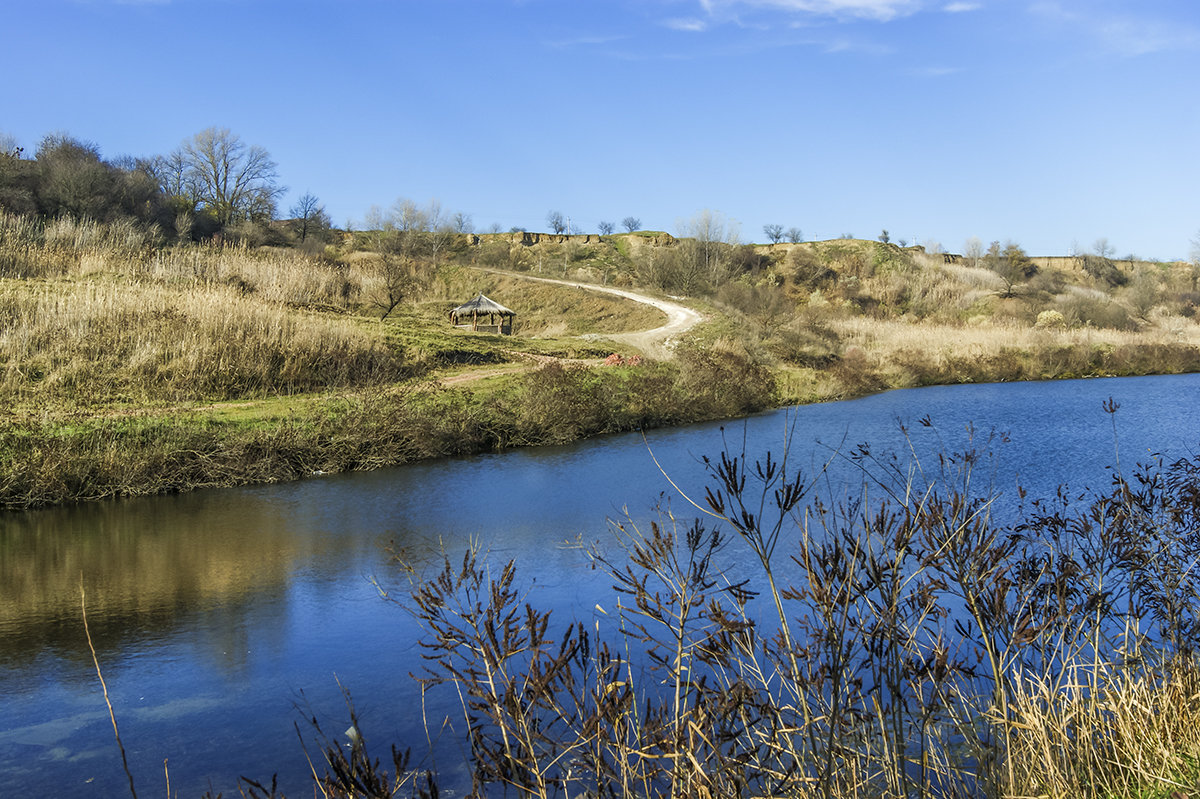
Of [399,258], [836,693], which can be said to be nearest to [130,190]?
[399,258]

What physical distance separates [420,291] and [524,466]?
1423 inches

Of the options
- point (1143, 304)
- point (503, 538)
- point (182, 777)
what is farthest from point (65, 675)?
point (1143, 304)

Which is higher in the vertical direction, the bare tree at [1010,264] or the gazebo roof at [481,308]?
the bare tree at [1010,264]

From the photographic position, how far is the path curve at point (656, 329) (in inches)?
1241

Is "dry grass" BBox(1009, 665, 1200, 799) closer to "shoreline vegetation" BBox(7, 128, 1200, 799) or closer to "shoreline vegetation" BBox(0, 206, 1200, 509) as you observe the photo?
"shoreline vegetation" BBox(7, 128, 1200, 799)

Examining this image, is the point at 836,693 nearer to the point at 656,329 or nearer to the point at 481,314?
the point at 656,329

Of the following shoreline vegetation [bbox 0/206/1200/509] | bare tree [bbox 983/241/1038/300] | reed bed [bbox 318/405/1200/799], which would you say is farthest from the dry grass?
bare tree [bbox 983/241/1038/300]

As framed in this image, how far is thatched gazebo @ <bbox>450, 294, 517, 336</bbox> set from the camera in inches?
1471

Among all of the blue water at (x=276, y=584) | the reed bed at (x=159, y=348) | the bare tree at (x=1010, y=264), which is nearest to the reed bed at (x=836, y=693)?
A: the blue water at (x=276, y=584)

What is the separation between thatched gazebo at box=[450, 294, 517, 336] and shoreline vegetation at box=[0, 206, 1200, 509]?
8.48ft

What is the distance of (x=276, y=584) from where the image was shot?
10.2 m

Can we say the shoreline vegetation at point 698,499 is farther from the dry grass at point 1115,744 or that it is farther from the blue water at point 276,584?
the blue water at point 276,584

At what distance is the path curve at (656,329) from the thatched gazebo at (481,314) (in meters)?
4.07

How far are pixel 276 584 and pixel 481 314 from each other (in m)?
32.0
